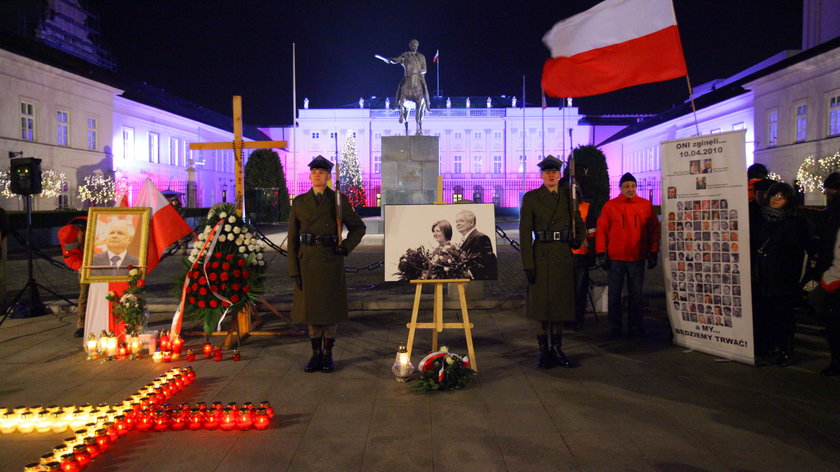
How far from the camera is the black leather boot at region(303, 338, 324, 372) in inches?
246

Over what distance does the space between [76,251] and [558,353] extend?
6081 mm

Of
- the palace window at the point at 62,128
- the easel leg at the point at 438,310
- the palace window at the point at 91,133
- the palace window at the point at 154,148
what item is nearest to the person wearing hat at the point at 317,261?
the easel leg at the point at 438,310

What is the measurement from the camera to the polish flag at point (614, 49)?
661 centimetres

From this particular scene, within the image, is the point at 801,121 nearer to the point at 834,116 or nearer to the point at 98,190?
the point at 834,116

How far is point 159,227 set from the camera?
7.79 m

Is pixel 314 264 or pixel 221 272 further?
pixel 221 272

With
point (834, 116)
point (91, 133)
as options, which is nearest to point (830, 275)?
point (834, 116)

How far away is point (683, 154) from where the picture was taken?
700 cm

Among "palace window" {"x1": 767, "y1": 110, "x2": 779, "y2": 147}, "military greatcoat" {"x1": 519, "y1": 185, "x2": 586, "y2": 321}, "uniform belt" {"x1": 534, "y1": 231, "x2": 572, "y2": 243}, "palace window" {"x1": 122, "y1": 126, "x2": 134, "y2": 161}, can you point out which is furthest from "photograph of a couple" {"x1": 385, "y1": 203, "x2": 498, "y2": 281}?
"palace window" {"x1": 122, "y1": 126, "x2": 134, "y2": 161}

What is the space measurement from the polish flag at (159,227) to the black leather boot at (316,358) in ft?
8.62

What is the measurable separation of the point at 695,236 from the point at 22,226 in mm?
22765

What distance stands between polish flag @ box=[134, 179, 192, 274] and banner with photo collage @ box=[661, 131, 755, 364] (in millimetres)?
5826

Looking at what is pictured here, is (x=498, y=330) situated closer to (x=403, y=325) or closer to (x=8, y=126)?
(x=403, y=325)

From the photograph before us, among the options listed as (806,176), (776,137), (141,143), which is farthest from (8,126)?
(776,137)
